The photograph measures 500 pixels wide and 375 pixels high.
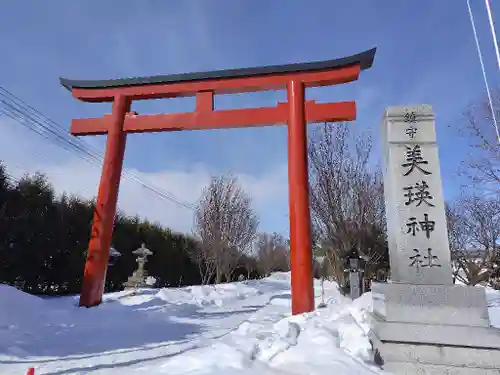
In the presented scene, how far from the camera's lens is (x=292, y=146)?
8078 millimetres

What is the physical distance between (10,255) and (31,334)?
5.82 metres

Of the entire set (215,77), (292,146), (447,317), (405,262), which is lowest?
(447,317)

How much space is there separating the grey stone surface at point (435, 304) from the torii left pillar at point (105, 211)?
268 inches

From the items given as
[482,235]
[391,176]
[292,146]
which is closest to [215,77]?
[292,146]

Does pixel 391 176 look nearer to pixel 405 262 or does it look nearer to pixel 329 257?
pixel 405 262

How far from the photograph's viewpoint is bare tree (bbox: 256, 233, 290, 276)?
114 ft

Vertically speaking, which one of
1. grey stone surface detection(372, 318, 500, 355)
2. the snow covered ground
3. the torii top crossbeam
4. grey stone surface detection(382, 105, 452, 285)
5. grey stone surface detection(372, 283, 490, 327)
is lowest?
the snow covered ground

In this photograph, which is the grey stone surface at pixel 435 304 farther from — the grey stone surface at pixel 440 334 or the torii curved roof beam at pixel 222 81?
the torii curved roof beam at pixel 222 81

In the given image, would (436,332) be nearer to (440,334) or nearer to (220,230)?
(440,334)

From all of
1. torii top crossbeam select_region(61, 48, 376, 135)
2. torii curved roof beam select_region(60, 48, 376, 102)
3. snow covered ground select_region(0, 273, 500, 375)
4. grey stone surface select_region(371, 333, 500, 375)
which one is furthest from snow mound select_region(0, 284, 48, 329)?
grey stone surface select_region(371, 333, 500, 375)

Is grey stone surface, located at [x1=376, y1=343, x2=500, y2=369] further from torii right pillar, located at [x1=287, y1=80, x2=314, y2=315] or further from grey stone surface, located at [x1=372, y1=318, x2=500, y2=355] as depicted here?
torii right pillar, located at [x1=287, y1=80, x2=314, y2=315]

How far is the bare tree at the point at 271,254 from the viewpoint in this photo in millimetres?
34875

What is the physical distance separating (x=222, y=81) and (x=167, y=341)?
6.41 m

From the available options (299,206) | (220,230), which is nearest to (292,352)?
(299,206)
